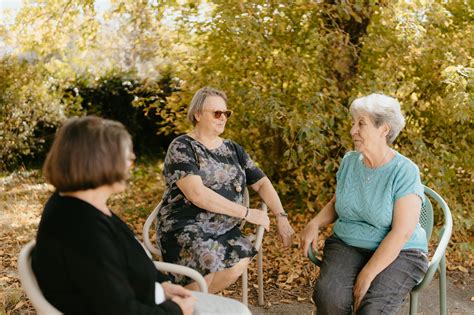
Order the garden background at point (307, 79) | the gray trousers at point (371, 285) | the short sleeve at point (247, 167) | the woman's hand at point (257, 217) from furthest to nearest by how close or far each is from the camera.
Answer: the garden background at point (307, 79)
the short sleeve at point (247, 167)
the woman's hand at point (257, 217)
the gray trousers at point (371, 285)

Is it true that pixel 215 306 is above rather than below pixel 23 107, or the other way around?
above

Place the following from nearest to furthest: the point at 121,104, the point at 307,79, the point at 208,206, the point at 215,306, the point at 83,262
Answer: the point at 83,262, the point at 215,306, the point at 208,206, the point at 307,79, the point at 121,104

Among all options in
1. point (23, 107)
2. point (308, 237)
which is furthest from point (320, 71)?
point (23, 107)

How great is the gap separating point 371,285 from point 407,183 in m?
0.51

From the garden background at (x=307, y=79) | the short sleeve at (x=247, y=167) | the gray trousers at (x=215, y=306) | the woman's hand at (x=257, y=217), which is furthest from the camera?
the garden background at (x=307, y=79)

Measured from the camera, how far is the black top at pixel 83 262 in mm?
1669

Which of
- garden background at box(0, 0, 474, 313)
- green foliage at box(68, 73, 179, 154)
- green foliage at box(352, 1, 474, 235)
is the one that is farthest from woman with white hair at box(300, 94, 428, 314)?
green foliage at box(68, 73, 179, 154)

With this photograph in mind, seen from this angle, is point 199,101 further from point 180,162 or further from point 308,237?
point 308,237

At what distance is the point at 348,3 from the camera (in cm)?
472

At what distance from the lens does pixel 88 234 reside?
171 cm

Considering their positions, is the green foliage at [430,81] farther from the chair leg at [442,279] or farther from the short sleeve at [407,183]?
the short sleeve at [407,183]

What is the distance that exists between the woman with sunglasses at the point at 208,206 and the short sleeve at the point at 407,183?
0.74 m

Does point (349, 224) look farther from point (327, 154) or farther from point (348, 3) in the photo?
point (348, 3)

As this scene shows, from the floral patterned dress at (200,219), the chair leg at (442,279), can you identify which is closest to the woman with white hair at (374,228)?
the chair leg at (442,279)
